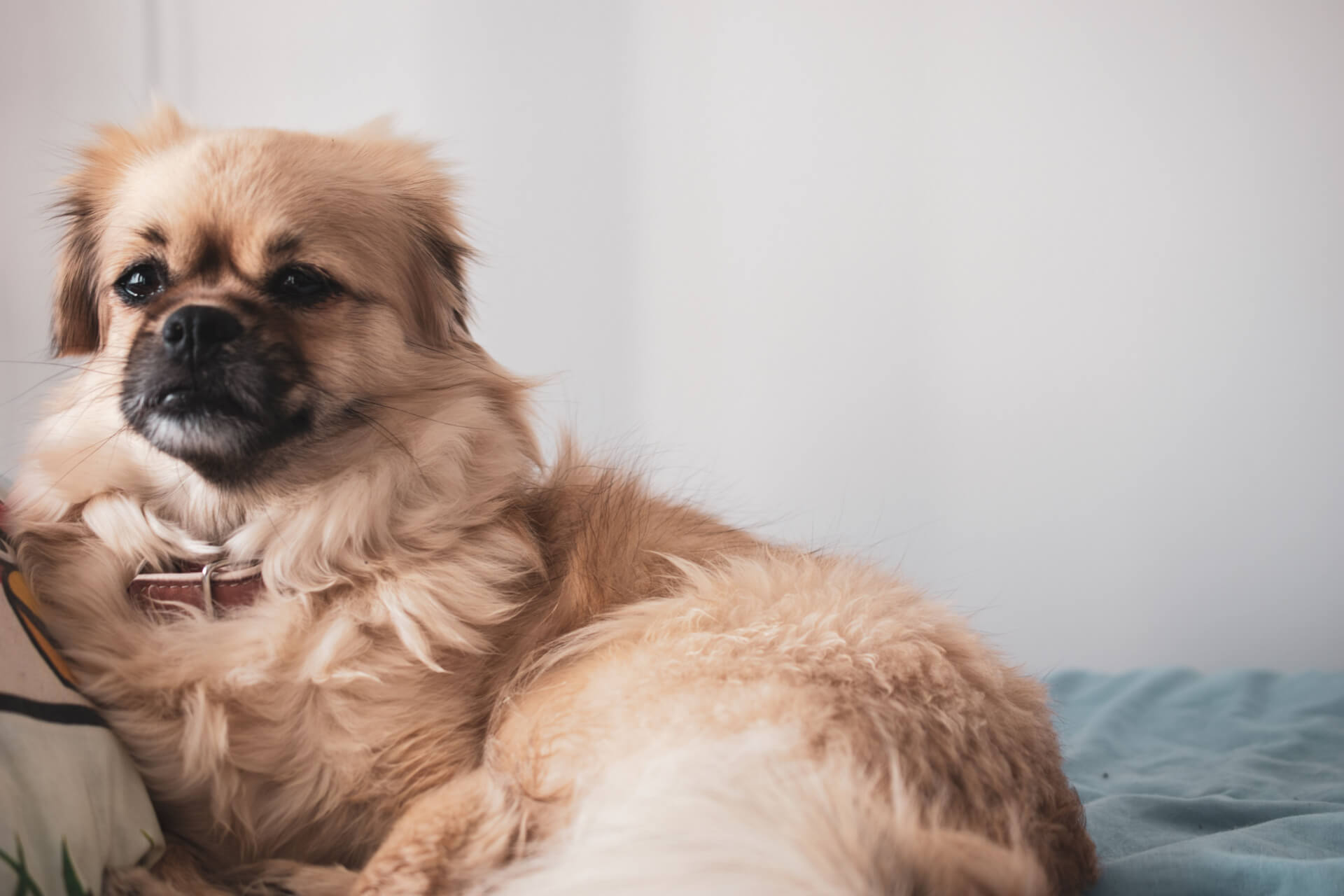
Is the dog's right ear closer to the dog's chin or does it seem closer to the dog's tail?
the dog's chin

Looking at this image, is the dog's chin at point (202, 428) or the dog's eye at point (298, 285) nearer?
the dog's chin at point (202, 428)

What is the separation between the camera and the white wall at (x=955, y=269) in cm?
302

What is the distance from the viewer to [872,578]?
4.67 feet

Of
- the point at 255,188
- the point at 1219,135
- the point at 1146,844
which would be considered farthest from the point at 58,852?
the point at 1219,135

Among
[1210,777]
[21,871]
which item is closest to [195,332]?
[21,871]

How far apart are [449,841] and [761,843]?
39cm

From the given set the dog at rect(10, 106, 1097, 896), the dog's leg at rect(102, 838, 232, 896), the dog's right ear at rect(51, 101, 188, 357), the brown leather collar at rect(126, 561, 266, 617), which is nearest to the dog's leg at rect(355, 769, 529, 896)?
the dog at rect(10, 106, 1097, 896)

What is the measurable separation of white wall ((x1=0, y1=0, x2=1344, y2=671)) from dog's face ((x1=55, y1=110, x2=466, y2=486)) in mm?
1490

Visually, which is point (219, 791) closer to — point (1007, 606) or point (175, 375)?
point (175, 375)

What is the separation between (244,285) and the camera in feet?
4.40

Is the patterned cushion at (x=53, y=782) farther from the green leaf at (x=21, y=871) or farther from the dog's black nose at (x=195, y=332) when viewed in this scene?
the dog's black nose at (x=195, y=332)

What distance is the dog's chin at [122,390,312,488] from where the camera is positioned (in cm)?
124

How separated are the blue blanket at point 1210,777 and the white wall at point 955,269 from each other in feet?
1.70

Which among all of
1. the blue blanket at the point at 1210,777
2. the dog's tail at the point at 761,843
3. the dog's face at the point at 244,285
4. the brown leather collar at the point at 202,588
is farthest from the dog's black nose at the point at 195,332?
the blue blanket at the point at 1210,777
